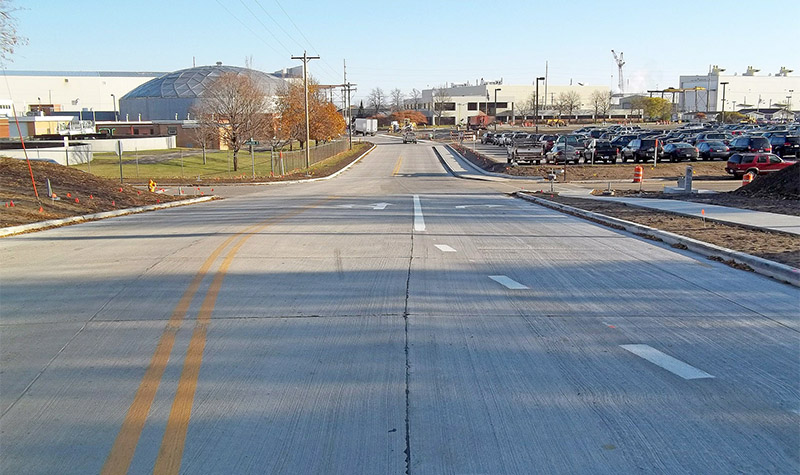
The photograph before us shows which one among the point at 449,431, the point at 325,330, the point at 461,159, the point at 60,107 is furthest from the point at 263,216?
the point at 60,107

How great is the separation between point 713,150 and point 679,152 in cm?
246

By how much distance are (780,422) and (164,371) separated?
195 inches

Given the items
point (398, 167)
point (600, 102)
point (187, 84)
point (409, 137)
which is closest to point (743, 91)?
point (600, 102)

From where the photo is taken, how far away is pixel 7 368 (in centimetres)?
615

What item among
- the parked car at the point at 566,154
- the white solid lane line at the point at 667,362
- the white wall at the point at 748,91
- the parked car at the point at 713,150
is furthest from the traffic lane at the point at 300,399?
the white wall at the point at 748,91

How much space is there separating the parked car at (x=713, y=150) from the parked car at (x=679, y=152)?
98cm

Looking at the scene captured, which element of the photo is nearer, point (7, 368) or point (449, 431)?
point (449, 431)

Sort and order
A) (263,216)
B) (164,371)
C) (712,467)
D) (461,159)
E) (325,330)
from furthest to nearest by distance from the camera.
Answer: (461,159)
(263,216)
(325,330)
(164,371)
(712,467)

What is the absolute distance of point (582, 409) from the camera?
16.7 feet

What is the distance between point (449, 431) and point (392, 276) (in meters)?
5.28

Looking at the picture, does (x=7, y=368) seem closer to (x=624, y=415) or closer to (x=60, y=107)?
(x=624, y=415)

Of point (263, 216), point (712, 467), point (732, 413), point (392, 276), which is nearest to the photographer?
point (712, 467)

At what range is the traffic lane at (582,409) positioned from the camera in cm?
432

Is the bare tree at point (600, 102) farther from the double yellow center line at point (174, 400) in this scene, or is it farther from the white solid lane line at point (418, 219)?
the double yellow center line at point (174, 400)
